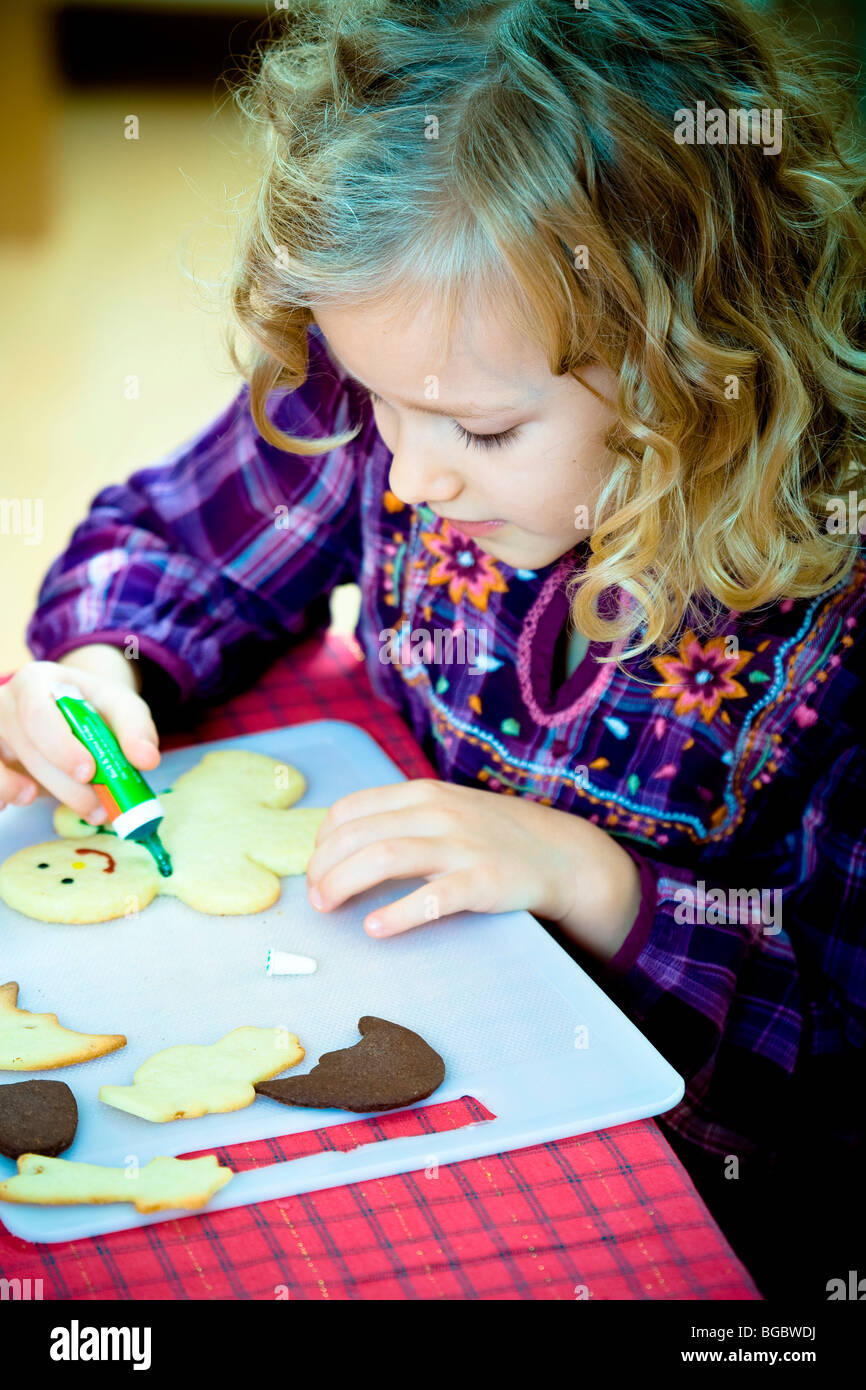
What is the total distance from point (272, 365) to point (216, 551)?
234 mm

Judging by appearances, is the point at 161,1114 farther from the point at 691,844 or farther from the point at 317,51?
the point at 317,51

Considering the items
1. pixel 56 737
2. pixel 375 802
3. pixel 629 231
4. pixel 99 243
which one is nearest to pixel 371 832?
pixel 375 802

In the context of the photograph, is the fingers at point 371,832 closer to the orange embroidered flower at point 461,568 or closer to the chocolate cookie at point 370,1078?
the chocolate cookie at point 370,1078

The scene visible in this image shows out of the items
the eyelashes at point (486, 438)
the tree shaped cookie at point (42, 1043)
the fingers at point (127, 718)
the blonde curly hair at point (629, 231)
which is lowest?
the tree shaped cookie at point (42, 1043)

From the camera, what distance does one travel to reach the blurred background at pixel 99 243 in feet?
8.67

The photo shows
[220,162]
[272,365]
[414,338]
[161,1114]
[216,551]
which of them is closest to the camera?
[161,1114]

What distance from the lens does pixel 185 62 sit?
4.51 meters

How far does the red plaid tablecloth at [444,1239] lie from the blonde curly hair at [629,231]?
37 cm

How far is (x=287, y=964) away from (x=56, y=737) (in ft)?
0.88

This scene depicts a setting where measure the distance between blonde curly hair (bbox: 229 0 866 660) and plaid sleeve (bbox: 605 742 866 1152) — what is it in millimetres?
195

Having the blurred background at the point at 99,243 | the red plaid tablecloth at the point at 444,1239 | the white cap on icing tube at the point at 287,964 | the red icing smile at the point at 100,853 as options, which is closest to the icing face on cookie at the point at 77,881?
the red icing smile at the point at 100,853

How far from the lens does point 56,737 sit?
911 mm

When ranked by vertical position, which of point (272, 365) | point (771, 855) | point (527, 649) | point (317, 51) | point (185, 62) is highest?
point (185, 62)
